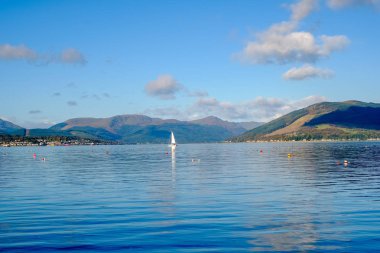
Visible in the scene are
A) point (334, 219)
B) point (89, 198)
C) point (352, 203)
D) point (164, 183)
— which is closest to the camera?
point (334, 219)

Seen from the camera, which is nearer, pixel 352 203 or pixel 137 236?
pixel 137 236

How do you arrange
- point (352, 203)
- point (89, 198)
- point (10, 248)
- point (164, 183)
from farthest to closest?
point (164, 183), point (89, 198), point (352, 203), point (10, 248)

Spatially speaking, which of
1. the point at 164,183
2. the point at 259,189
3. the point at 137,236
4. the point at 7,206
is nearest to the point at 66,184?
the point at 164,183

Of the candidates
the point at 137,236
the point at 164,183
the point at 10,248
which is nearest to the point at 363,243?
the point at 137,236

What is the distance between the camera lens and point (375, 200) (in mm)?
46906

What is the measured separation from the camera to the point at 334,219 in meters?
37.0

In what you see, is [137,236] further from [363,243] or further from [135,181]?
[135,181]

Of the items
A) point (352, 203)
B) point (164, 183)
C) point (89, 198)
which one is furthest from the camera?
point (164, 183)

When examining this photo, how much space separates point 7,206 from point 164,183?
27.8 meters

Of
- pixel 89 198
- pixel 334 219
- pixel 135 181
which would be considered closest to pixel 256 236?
pixel 334 219

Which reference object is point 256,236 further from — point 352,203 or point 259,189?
point 259,189

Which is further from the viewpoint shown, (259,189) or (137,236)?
(259,189)

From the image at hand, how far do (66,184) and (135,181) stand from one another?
1146 centimetres

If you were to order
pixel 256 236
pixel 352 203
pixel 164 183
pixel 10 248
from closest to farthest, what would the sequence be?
pixel 10 248 → pixel 256 236 → pixel 352 203 → pixel 164 183
